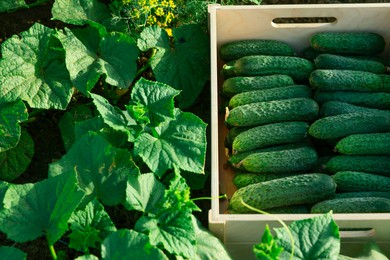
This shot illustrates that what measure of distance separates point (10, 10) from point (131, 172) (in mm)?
1724

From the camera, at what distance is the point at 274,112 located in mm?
3480

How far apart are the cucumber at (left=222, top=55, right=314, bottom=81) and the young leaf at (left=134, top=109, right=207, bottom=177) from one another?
1.76 ft

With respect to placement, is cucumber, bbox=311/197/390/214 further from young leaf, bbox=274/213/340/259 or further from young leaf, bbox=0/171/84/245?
young leaf, bbox=0/171/84/245

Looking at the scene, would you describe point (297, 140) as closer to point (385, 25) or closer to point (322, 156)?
point (322, 156)

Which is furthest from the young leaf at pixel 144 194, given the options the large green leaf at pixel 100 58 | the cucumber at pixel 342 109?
the cucumber at pixel 342 109

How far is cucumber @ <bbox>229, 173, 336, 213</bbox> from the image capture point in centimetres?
320

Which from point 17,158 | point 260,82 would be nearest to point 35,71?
point 17,158

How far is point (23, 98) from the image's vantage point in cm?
356

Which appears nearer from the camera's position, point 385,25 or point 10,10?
point 385,25

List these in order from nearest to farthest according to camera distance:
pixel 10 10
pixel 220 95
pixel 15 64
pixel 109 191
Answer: pixel 109 191 → pixel 15 64 → pixel 220 95 → pixel 10 10

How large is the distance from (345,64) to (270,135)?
0.64 metres

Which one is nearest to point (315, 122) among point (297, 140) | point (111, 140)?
point (297, 140)

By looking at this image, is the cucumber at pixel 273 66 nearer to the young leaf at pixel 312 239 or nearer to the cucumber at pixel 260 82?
the cucumber at pixel 260 82

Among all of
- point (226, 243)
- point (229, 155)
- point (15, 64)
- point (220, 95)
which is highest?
point (15, 64)
